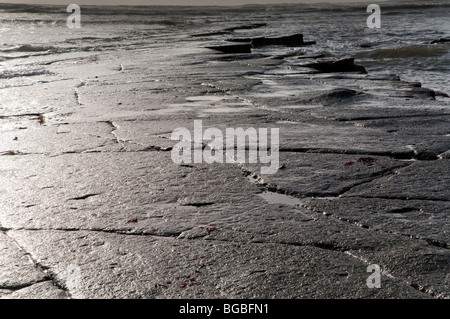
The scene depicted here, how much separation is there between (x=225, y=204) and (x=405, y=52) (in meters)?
9.41

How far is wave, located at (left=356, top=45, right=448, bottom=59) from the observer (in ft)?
35.2

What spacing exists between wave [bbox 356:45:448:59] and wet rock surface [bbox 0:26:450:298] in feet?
20.6

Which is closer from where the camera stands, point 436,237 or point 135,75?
point 436,237

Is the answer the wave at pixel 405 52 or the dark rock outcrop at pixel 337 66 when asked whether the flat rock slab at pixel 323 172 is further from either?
the wave at pixel 405 52

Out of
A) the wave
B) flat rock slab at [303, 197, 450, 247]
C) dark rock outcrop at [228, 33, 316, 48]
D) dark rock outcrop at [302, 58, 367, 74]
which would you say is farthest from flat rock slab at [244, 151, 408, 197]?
dark rock outcrop at [228, 33, 316, 48]

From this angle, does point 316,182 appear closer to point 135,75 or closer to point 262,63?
point 135,75

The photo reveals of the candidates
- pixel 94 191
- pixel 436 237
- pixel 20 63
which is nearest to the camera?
pixel 436 237

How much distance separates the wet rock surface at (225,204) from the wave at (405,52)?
6264 millimetres

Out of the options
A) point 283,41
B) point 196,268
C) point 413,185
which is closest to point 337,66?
point 413,185

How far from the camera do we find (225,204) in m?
2.48

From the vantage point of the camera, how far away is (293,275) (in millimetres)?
1823
